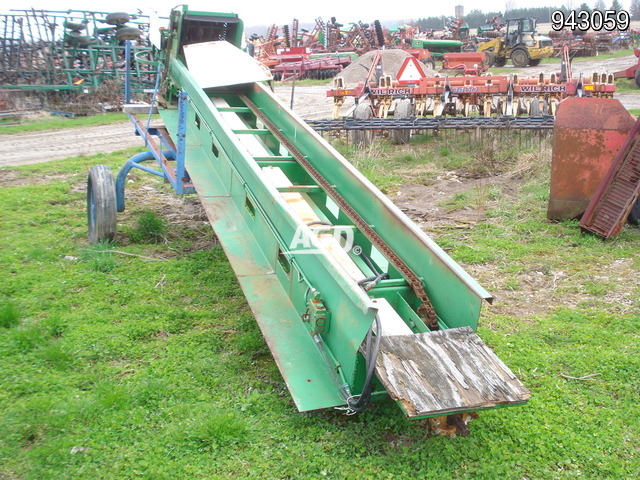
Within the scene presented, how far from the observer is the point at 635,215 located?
7.09m

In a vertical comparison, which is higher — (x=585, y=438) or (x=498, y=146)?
(x=498, y=146)

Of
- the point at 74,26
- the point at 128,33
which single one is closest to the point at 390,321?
the point at 128,33

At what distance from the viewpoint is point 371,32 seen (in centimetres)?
3331

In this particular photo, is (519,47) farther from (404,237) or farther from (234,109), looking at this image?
(404,237)

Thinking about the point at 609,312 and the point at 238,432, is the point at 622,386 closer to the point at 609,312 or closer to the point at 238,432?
the point at 609,312

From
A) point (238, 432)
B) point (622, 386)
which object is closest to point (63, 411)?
point (238, 432)

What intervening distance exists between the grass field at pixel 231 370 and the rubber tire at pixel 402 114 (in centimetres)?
537

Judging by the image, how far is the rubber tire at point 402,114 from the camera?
1245cm

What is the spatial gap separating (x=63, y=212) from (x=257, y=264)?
13.8 feet

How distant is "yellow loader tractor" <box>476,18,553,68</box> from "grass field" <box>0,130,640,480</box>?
2518cm

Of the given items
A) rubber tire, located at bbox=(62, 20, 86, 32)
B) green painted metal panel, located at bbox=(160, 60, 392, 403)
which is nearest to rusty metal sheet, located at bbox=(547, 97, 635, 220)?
green painted metal panel, located at bbox=(160, 60, 392, 403)

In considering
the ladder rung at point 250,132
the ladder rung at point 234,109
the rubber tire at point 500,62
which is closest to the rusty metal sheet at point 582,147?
the ladder rung at point 250,132

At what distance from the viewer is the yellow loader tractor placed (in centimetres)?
2992

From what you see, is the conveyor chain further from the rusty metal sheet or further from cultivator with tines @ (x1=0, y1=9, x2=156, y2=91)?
cultivator with tines @ (x1=0, y1=9, x2=156, y2=91)
